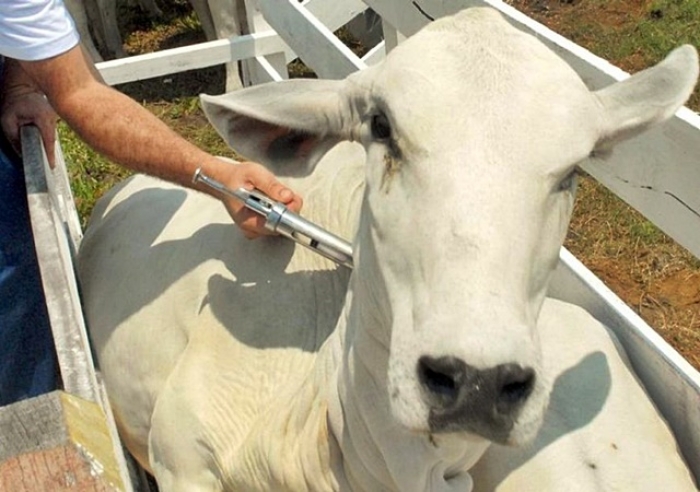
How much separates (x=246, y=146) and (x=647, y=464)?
128 cm

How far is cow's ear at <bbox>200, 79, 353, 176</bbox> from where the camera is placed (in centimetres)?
260

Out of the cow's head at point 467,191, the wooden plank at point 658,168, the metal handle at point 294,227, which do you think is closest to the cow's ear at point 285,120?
the cow's head at point 467,191

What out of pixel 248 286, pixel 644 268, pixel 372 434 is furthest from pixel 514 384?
pixel 644 268

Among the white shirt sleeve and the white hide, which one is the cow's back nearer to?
the white hide

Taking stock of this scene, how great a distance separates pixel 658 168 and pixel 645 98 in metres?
0.45

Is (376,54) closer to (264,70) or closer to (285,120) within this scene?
(264,70)

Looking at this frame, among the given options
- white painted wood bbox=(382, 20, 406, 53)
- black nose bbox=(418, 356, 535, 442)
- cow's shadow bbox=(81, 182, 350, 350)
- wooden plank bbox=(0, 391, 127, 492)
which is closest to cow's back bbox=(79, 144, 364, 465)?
cow's shadow bbox=(81, 182, 350, 350)

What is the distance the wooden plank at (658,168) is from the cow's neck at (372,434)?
0.80m

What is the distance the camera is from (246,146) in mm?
2740

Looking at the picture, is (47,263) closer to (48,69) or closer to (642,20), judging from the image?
(48,69)

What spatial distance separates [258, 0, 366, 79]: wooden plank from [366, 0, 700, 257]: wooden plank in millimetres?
1476

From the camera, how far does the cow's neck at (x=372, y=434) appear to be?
2.44 meters

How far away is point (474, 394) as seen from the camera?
1.96 metres

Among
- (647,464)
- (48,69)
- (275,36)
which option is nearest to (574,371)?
(647,464)
